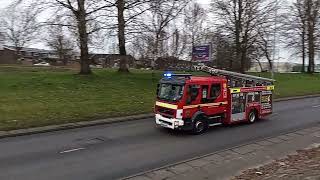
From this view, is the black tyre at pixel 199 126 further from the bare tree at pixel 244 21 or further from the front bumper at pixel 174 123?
the bare tree at pixel 244 21

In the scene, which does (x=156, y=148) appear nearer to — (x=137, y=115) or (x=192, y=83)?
(x=192, y=83)

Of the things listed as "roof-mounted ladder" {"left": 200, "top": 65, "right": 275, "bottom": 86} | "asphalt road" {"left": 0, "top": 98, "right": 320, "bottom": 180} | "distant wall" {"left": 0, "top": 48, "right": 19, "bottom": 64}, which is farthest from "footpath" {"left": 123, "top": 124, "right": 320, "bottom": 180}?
"distant wall" {"left": 0, "top": 48, "right": 19, "bottom": 64}

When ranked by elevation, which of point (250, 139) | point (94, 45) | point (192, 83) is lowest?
point (250, 139)

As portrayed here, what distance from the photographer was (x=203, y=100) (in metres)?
17.0

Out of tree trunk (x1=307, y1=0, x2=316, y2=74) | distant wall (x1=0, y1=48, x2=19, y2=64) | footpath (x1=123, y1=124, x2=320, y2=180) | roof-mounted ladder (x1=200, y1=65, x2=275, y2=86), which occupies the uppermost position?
tree trunk (x1=307, y1=0, x2=316, y2=74)

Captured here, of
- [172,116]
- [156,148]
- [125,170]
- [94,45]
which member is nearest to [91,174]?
[125,170]

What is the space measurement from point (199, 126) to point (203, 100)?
3.34 ft

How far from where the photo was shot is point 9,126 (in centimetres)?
1634

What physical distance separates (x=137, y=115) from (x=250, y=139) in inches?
256

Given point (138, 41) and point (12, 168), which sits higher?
point (138, 41)

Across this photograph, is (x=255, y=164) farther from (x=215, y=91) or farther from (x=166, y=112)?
(x=215, y=91)

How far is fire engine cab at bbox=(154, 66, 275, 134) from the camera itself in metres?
16.4

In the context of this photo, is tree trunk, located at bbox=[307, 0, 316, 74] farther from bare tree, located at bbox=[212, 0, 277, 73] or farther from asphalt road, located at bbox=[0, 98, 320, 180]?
asphalt road, located at bbox=[0, 98, 320, 180]

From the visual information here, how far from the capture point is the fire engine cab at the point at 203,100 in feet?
53.8
